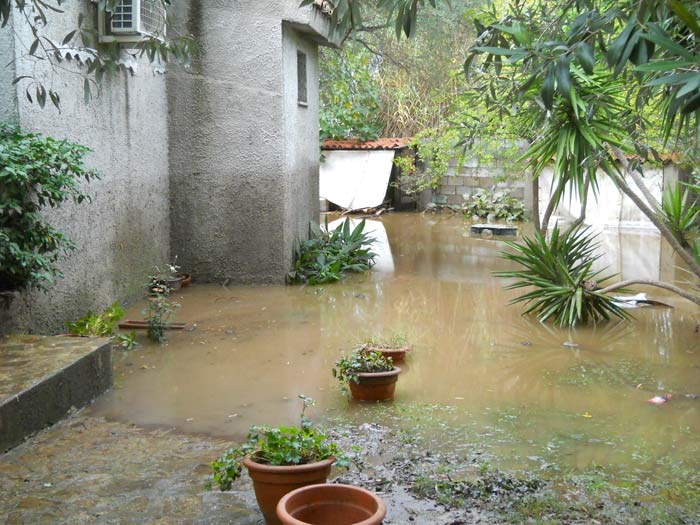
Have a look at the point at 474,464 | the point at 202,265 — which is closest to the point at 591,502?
the point at 474,464

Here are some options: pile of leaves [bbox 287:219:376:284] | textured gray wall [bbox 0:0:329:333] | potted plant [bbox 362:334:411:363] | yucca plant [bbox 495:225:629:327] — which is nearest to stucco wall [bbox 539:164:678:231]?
pile of leaves [bbox 287:219:376:284]

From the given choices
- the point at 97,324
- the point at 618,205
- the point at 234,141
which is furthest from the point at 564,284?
the point at 618,205

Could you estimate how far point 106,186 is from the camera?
8406mm

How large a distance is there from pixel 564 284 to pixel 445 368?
246cm

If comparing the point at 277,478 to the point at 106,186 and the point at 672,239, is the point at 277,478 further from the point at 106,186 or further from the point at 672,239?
the point at 106,186

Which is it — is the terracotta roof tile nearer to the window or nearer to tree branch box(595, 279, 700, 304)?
the window

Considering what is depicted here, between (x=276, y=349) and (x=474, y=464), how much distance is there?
320 centimetres

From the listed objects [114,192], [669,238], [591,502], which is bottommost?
[591,502]

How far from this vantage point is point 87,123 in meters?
7.93

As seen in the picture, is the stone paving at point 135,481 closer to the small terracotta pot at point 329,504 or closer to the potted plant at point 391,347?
the small terracotta pot at point 329,504

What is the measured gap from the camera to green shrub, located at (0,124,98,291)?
19.4 feet

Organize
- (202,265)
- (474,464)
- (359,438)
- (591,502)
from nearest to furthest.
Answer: (591,502)
(474,464)
(359,438)
(202,265)

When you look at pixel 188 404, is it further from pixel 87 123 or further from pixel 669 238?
pixel 669 238

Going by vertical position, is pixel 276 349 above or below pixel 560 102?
below
